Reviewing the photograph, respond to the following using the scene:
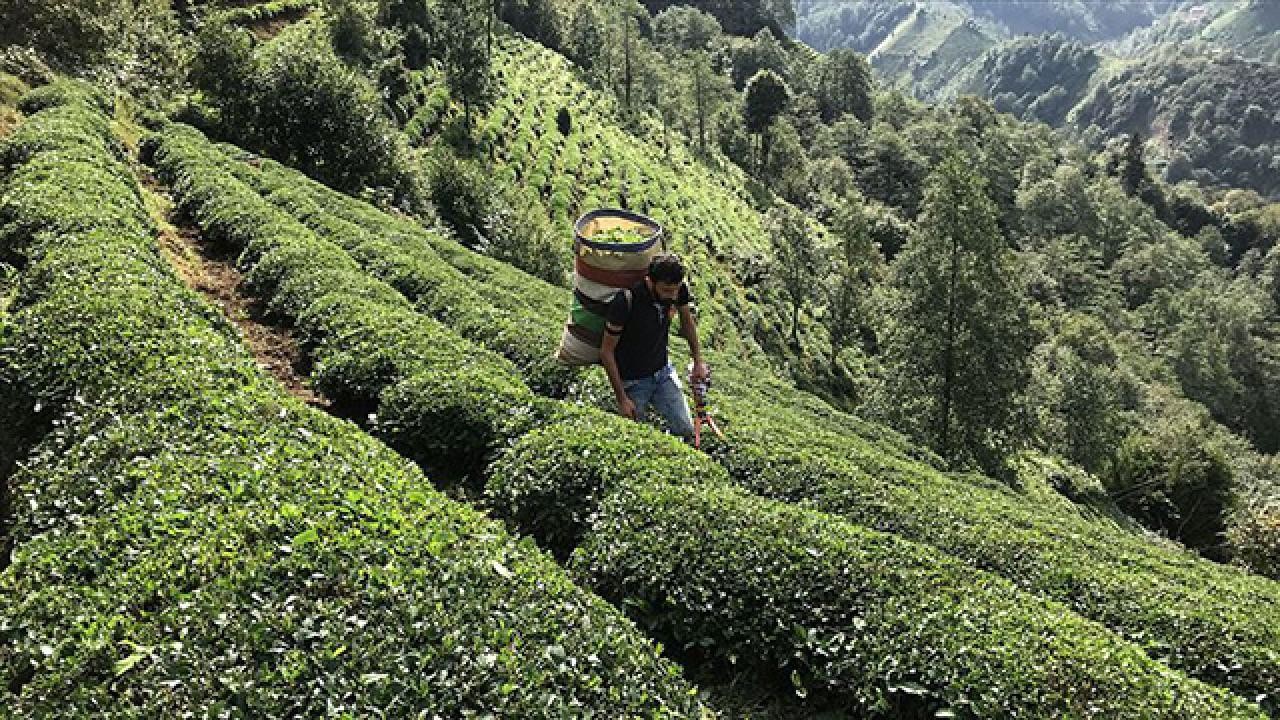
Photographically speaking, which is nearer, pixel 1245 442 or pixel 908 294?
pixel 908 294

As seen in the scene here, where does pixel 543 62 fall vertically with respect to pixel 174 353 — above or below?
below

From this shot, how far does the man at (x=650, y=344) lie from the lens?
8844 mm

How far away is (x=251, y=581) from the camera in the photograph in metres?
5.20

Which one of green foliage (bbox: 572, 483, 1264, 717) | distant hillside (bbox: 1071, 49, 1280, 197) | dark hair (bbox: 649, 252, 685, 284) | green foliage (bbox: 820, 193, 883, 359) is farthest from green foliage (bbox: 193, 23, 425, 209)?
distant hillside (bbox: 1071, 49, 1280, 197)

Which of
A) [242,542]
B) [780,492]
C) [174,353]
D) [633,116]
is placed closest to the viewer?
[242,542]

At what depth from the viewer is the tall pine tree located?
95.3 ft

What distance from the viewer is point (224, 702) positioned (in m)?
4.32

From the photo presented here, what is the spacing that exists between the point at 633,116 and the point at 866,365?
1482 inches

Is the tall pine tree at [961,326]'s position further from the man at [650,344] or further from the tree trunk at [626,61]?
the tree trunk at [626,61]

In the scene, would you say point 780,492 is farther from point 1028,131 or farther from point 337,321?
point 1028,131

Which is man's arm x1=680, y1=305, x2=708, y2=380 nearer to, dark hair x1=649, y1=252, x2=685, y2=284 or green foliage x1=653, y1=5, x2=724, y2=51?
dark hair x1=649, y1=252, x2=685, y2=284

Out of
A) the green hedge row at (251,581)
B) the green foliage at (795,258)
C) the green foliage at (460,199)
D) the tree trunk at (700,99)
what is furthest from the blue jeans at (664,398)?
the tree trunk at (700,99)

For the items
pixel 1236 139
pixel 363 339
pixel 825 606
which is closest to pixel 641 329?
pixel 825 606

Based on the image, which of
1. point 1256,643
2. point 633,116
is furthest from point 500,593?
point 633,116
